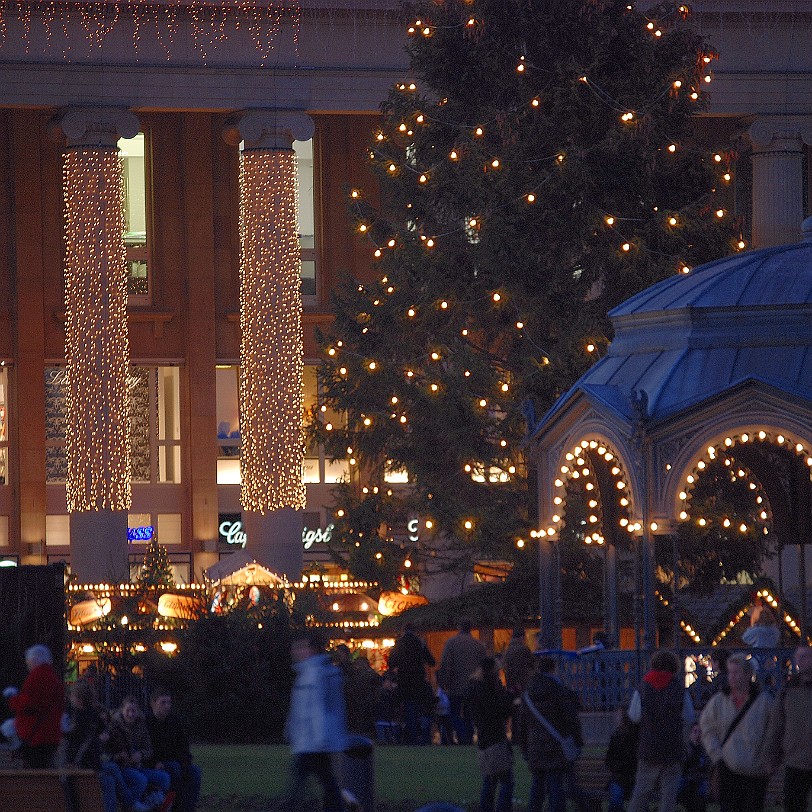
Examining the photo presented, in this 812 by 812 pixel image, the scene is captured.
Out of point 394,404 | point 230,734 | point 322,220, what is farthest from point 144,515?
point 230,734

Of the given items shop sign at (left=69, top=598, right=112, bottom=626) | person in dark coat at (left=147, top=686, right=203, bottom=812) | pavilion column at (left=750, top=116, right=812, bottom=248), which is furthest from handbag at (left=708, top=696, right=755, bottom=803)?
pavilion column at (left=750, top=116, right=812, bottom=248)

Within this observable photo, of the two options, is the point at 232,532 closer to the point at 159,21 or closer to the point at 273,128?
the point at 273,128

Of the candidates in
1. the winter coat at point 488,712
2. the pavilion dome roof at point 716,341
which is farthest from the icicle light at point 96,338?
the winter coat at point 488,712

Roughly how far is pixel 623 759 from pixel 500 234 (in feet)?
59.5

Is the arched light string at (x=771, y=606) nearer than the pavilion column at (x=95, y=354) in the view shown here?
Yes

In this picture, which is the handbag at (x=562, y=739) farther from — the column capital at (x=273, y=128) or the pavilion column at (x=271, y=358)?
the column capital at (x=273, y=128)

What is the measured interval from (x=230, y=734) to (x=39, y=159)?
25.9 m

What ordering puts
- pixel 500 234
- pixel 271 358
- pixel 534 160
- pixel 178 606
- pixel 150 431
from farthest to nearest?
1. pixel 150 431
2. pixel 271 358
3. pixel 534 160
4. pixel 500 234
5. pixel 178 606

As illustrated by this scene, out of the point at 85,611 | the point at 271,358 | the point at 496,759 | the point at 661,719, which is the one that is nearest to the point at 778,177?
the point at 271,358

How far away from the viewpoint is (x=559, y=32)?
3497 cm

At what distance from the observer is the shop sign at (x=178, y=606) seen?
28859mm

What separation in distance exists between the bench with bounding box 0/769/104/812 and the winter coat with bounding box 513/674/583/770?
322 cm

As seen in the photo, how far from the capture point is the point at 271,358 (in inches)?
1688

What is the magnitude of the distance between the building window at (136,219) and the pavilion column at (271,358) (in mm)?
6906
